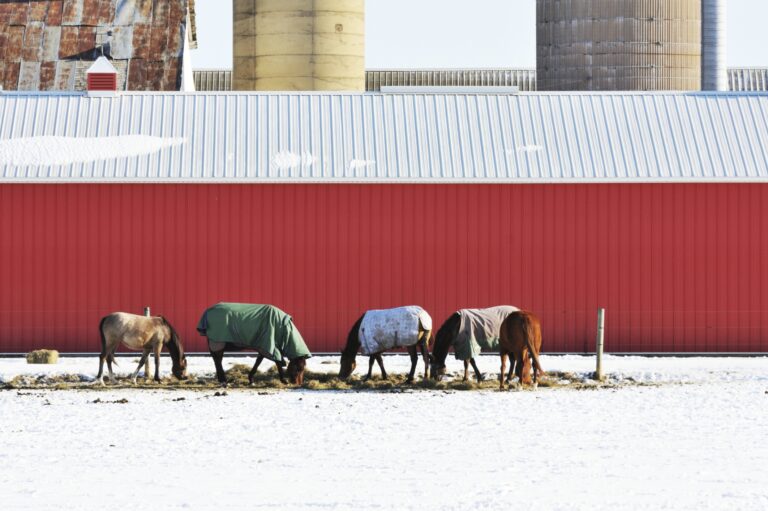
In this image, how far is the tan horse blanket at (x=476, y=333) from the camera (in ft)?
74.8

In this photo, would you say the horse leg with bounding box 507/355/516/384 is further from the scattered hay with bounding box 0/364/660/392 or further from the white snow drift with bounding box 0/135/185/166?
the white snow drift with bounding box 0/135/185/166

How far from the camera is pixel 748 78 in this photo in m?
61.1

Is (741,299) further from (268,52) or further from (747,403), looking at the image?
(268,52)

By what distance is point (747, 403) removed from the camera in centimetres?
2072

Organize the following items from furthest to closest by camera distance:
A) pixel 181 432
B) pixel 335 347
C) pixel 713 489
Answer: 1. pixel 335 347
2. pixel 181 432
3. pixel 713 489

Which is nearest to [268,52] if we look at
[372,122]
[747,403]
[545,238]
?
[372,122]

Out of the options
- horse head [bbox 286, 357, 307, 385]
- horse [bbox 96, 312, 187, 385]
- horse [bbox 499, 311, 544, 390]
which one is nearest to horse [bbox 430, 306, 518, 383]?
horse [bbox 499, 311, 544, 390]

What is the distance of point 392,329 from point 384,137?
8236 millimetres

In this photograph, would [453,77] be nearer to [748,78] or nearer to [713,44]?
[748,78]

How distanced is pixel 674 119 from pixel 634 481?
1800cm

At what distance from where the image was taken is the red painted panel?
28.8m

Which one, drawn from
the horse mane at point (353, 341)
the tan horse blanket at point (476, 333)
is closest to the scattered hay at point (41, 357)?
the horse mane at point (353, 341)

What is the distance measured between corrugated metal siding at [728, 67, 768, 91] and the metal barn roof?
28948 mm

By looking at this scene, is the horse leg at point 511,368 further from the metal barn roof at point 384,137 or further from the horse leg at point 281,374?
the metal barn roof at point 384,137
